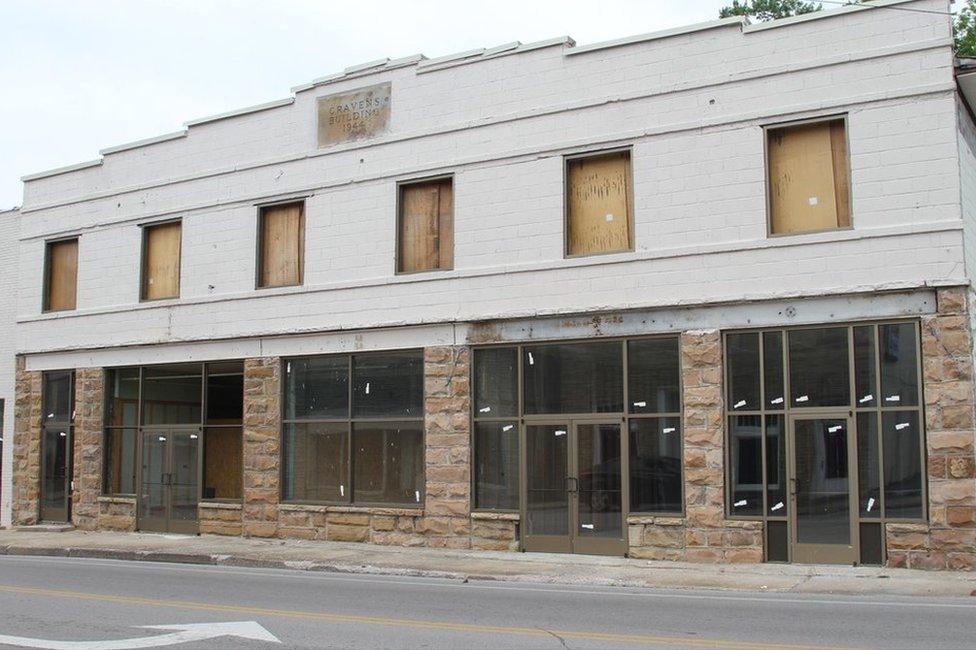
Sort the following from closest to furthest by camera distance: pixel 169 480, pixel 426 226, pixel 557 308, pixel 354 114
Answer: pixel 557 308, pixel 426 226, pixel 354 114, pixel 169 480

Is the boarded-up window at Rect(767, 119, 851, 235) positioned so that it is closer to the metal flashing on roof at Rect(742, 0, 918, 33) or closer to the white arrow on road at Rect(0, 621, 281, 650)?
the metal flashing on roof at Rect(742, 0, 918, 33)

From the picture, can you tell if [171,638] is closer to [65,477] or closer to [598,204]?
[598,204]

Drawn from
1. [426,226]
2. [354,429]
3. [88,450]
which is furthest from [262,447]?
[426,226]

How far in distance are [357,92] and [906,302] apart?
10.5 metres

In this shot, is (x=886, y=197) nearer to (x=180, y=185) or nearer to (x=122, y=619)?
(x=122, y=619)

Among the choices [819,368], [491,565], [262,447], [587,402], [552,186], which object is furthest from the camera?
[262,447]

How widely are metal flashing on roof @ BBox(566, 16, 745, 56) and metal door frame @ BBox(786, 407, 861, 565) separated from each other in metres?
5.99

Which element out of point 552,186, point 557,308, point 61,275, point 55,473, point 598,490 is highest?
point 552,186

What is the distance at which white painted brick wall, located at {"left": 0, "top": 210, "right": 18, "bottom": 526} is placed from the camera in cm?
2453

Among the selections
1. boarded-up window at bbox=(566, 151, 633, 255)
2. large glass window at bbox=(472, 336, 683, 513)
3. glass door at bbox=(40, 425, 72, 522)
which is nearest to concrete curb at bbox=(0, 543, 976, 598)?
large glass window at bbox=(472, 336, 683, 513)

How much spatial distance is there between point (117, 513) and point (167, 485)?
1385 millimetres

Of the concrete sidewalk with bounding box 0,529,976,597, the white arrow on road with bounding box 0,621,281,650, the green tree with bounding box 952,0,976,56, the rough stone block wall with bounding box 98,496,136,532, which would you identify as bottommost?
the concrete sidewalk with bounding box 0,529,976,597

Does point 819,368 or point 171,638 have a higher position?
point 819,368

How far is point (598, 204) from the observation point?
58.5 feet
